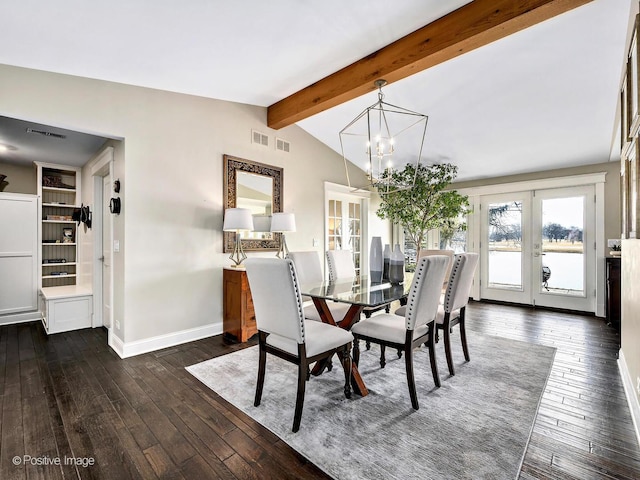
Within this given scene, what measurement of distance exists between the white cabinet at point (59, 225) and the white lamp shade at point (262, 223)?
10.1 ft

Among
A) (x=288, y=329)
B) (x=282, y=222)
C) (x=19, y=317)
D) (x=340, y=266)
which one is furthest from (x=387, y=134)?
(x=19, y=317)

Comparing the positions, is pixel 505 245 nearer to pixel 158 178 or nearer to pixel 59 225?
pixel 158 178

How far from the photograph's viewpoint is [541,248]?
5.10 m

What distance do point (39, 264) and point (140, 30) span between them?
403cm

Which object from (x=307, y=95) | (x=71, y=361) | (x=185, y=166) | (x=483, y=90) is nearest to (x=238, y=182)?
(x=185, y=166)

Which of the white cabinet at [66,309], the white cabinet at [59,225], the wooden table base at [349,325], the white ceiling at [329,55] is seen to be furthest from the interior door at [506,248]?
the white cabinet at [59,225]

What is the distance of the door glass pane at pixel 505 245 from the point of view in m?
5.35

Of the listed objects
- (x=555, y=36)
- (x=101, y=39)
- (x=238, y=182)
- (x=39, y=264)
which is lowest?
(x=39, y=264)

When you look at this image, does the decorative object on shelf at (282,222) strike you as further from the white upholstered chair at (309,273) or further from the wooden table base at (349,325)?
the wooden table base at (349,325)

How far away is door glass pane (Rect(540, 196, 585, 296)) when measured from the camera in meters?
4.79

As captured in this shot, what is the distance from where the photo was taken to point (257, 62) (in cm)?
282

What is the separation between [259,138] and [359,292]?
2.71 metres

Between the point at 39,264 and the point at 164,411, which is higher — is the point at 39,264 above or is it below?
above

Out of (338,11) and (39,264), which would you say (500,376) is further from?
(39,264)
